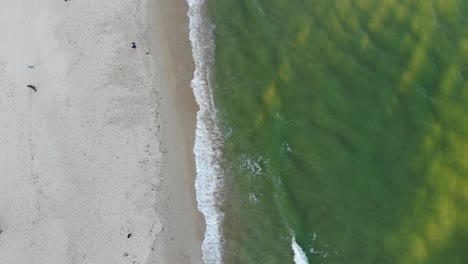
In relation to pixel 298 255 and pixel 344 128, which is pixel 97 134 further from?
pixel 344 128

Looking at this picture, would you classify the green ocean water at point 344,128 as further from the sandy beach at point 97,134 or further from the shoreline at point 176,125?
the sandy beach at point 97,134

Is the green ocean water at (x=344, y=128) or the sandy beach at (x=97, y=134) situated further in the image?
the green ocean water at (x=344, y=128)

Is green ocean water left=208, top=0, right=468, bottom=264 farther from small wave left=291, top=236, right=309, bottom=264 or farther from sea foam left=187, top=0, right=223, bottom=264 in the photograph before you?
sea foam left=187, top=0, right=223, bottom=264

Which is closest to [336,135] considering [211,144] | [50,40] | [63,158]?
[211,144]

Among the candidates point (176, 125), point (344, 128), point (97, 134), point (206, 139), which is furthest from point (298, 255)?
point (97, 134)

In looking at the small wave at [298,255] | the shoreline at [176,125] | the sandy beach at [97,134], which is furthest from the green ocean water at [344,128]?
the sandy beach at [97,134]

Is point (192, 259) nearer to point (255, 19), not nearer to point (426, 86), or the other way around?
point (255, 19)

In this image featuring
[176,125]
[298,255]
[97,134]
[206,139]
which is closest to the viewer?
[298,255]

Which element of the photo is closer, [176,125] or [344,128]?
[176,125]
